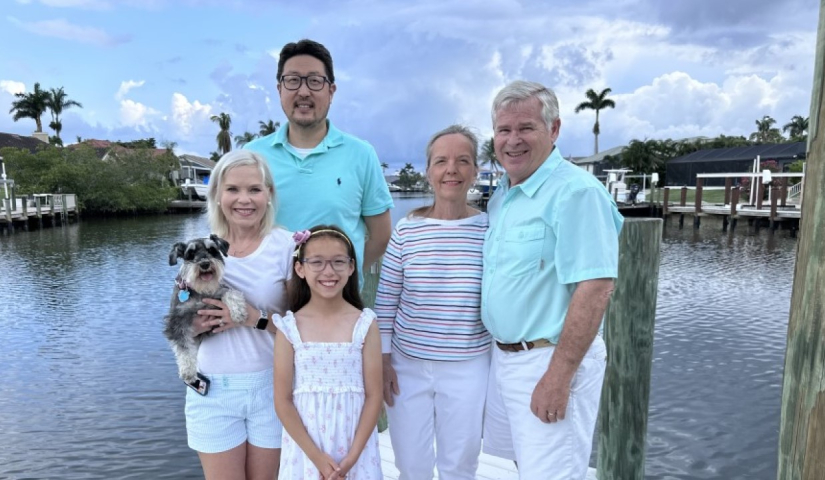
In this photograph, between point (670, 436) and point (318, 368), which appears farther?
point (670, 436)

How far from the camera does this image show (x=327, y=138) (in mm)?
3340

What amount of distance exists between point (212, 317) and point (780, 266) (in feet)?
68.1

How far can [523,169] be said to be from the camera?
268 cm

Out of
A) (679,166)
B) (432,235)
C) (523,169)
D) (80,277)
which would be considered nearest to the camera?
(523,169)

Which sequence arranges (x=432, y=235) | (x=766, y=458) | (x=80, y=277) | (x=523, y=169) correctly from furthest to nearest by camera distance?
1. (x=80, y=277)
2. (x=766, y=458)
3. (x=432, y=235)
4. (x=523, y=169)

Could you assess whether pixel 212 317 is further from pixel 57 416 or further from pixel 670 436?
pixel 57 416

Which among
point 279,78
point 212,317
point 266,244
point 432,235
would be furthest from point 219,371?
point 279,78

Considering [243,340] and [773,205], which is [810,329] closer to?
[243,340]

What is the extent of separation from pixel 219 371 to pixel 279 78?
1688mm

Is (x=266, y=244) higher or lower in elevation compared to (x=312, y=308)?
higher

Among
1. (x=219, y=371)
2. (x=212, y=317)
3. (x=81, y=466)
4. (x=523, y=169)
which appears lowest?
(x=81, y=466)

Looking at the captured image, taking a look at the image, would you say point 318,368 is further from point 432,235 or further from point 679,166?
point 679,166

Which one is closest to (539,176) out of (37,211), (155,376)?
(155,376)

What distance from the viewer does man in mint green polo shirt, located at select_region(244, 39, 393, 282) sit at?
125 inches
